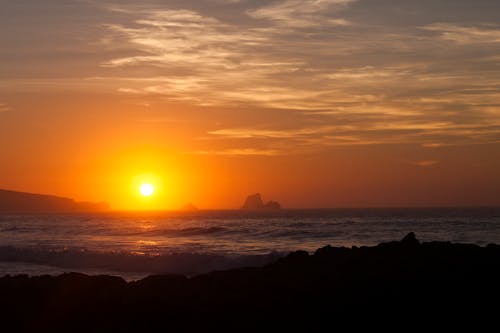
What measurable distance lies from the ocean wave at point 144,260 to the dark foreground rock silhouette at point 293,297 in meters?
21.2

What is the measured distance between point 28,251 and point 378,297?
35.3 m

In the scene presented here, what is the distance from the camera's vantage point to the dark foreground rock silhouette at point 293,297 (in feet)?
34.3

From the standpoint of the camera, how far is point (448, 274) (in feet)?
38.0

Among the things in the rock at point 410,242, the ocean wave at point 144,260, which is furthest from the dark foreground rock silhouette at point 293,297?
the ocean wave at point 144,260

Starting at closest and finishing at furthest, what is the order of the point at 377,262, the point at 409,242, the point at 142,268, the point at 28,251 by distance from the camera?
1. the point at 377,262
2. the point at 409,242
3. the point at 142,268
4. the point at 28,251

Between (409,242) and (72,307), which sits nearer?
(72,307)

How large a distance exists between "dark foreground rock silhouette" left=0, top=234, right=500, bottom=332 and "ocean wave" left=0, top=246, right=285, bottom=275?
21.2 m

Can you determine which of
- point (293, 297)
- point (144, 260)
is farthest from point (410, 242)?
point (144, 260)

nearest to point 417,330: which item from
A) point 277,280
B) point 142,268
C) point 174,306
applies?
point 277,280

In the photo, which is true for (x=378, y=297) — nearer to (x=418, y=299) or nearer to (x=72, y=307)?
(x=418, y=299)

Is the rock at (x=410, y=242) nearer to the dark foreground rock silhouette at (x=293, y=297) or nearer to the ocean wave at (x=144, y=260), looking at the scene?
the dark foreground rock silhouette at (x=293, y=297)

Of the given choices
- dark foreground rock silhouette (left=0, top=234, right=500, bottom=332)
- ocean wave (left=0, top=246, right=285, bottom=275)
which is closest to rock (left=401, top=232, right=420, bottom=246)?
dark foreground rock silhouette (left=0, top=234, right=500, bottom=332)

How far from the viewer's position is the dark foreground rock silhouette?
34.3 ft

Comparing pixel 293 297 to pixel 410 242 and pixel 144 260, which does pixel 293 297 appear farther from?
pixel 144 260
